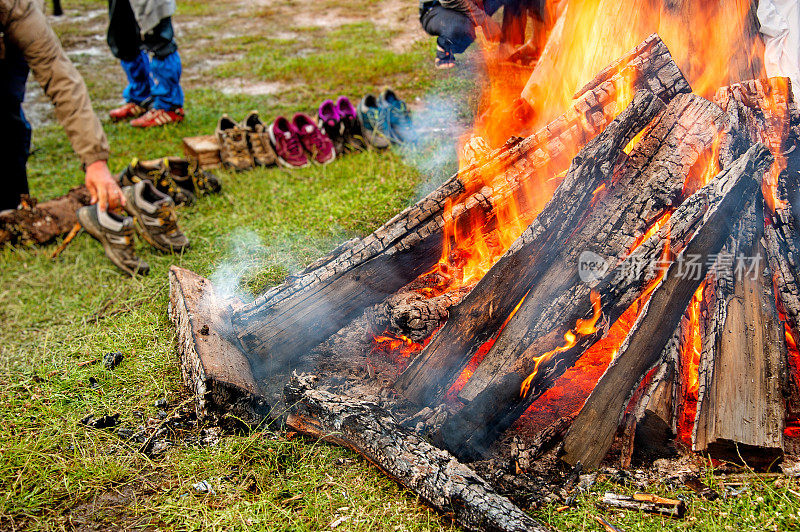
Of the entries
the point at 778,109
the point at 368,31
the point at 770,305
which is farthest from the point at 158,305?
the point at 368,31

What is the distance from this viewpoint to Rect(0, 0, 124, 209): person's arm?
388 cm

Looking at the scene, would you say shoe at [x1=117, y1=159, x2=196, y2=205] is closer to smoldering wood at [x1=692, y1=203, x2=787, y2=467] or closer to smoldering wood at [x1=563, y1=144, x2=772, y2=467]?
smoldering wood at [x1=563, y1=144, x2=772, y2=467]

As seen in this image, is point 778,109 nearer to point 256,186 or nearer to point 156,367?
point 156,367

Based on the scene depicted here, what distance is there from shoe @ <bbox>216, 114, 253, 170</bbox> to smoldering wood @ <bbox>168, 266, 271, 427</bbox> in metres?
3.63

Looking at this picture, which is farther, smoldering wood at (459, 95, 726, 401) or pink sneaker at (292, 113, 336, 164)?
pink sneaker at (292, 113, 336, 164)

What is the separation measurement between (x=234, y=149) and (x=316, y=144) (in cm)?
103

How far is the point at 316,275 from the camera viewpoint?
3090 mm

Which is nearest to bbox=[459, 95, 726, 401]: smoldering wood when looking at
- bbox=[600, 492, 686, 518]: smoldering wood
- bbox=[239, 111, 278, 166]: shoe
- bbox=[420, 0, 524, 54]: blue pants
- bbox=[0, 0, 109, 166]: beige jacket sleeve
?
bbox=[600, 492, 686, 518]: smoldering wood

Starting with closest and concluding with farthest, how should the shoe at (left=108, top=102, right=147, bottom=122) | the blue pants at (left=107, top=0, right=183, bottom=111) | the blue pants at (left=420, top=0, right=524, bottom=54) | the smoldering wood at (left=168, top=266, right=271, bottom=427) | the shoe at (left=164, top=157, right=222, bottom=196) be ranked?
1. the smoldering wood at (left=168, top=266, right=271, bottom=427)
2. the blue pants at (left=420, top=0, right=524, bottom=54)
3. the shoe at (left=164, top=157, right=222, bottom=196)
4. the blue pants at (left=107, top=0, right=183, bottom=111)
5. the shoe at (left=108, top=102, right=147, bottom=122)

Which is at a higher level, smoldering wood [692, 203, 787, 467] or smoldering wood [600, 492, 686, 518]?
smoldering wood [692, 203, 787, 467]

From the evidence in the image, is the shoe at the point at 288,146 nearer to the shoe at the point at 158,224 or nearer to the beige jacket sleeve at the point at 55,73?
the shoe at the point at 158,224

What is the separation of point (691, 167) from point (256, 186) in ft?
15.5

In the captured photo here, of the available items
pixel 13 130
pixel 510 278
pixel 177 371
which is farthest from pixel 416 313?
pixel 13 130

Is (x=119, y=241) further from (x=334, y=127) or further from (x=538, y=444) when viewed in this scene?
(x=538, y=444)
